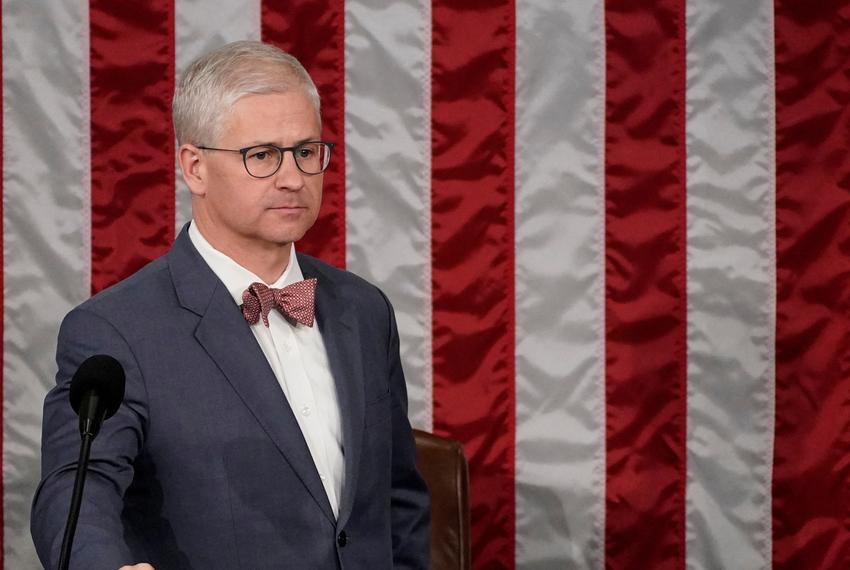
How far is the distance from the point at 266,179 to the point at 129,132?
1308 mm

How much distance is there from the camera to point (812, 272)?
2.95 m

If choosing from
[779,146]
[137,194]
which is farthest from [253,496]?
[779,146]

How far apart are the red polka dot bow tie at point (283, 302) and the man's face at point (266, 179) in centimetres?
8

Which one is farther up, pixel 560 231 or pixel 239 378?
pixel 560 231

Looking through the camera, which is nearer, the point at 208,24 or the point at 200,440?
the point at 200,440

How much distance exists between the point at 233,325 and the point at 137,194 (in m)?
1.30

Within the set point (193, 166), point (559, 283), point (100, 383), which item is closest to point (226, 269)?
point (193, 166)

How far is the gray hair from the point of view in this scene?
5.31 feet

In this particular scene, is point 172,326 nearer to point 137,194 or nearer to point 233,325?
point 233,325

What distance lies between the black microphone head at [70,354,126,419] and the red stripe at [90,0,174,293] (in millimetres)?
1613

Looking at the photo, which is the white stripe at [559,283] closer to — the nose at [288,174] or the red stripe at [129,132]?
the red stripe at [129,132]

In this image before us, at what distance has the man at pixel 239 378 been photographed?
1531 millimetres

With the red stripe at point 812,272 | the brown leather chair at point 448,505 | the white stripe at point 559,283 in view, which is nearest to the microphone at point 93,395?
the brown leather chair at point 448,505

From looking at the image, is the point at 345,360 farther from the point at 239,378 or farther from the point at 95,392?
the point at 95,392
